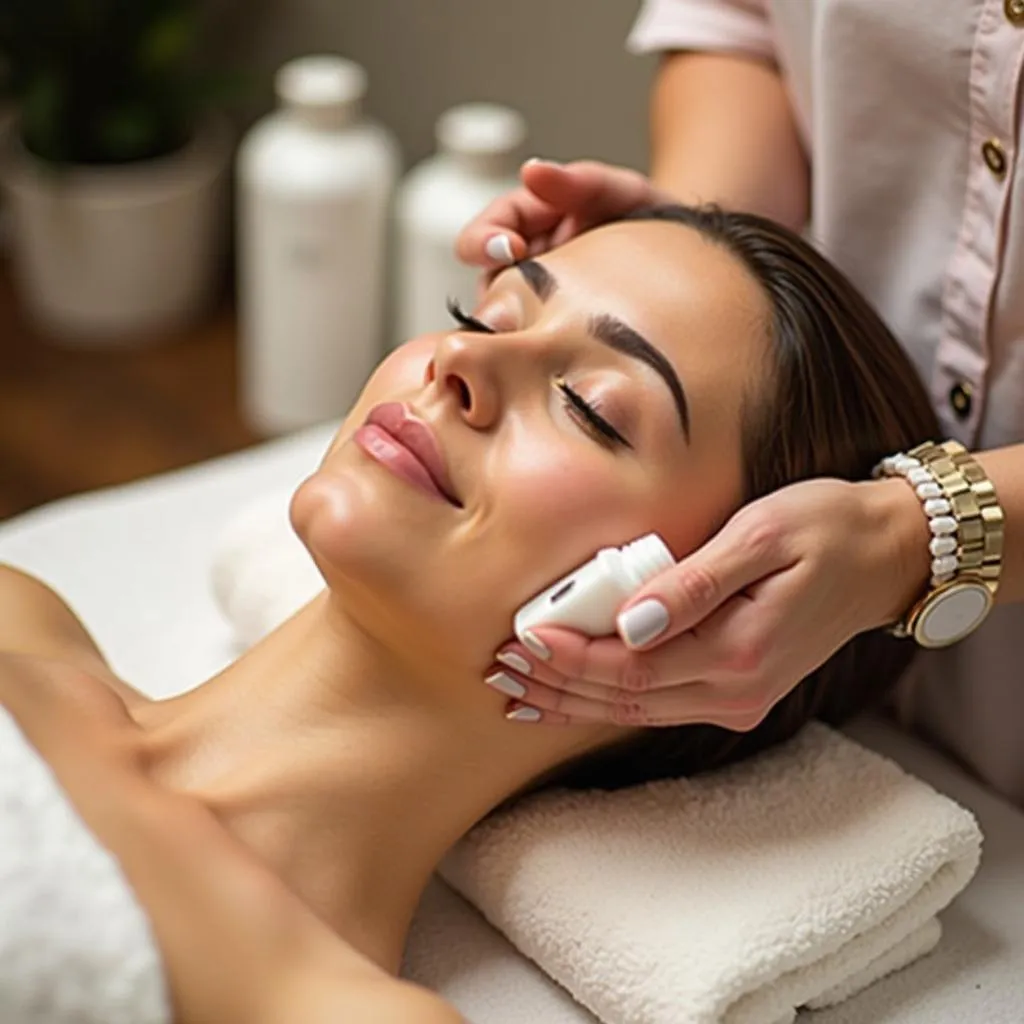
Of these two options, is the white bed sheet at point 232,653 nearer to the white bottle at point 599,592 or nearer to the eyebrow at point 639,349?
the white bottle at point 599,592

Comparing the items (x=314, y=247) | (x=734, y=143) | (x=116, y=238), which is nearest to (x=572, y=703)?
(x=734, y=143)

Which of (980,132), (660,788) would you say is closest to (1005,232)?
(980,132)

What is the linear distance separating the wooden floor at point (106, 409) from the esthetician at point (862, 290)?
3.99 feet

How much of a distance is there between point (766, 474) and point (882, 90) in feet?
1.04

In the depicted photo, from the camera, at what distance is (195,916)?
1037 mm

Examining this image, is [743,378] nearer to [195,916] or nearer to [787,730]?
[787,730]

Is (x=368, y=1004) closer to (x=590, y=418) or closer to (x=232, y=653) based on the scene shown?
(x=590, y=418)

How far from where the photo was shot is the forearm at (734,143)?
1463mm

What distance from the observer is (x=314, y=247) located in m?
2.39

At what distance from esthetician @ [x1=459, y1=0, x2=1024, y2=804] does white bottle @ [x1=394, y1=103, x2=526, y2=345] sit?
2.11 feet

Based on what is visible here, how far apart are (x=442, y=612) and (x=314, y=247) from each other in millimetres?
1361

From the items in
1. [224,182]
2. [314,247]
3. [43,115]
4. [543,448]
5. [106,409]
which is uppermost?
[543,448]

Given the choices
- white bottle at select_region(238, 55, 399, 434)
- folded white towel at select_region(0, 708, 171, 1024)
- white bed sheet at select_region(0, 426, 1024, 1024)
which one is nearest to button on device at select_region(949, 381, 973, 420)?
white bed sheet at select_region(0, 426, 1024, 1024)

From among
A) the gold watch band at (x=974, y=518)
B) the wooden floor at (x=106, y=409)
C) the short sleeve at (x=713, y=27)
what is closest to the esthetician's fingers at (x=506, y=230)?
the short sleeve at (x=713, y=27)
